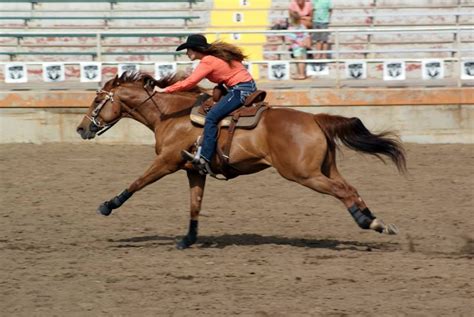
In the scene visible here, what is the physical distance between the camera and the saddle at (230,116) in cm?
846

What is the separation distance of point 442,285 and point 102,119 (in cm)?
372

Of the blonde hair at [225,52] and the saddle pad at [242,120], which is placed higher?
the blonde hair at [225,52]

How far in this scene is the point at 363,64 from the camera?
1485 cm

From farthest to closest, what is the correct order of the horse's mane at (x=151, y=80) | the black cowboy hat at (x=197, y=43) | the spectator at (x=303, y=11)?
1. the spectator at (x=303, y=11)
2. the horse's mane at (x=151, y=80)
3. the black cowboy hat at (x=197, y=43)

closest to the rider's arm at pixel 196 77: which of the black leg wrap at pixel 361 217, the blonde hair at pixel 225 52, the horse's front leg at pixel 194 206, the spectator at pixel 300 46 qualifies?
the blonde hair at pixel 225 52

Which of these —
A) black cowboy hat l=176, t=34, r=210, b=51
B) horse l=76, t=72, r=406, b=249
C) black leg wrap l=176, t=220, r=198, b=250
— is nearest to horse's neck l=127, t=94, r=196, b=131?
horse l=76, t=72, r=406, b=249

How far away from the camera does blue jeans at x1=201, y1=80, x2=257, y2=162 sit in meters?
8.45

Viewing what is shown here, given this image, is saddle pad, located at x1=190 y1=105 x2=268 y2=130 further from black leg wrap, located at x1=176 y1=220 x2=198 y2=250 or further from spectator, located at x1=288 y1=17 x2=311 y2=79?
spectator, located at x1=288 y1=17 x2=311 y2=79

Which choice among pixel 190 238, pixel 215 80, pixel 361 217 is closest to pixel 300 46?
pixel 215 80

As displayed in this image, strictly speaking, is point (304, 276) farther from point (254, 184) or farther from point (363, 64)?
point (363, 64)

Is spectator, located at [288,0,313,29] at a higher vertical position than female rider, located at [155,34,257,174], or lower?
higher

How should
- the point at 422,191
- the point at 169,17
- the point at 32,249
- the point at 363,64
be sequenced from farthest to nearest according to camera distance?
the point at 169,17
the point at 363,64
the point at 422,191
the point at 32,249

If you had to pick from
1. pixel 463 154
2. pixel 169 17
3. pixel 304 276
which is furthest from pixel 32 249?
pixel 169 17

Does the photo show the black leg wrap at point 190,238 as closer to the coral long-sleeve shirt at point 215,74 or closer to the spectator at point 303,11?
the coral long-sleeve shirt at point 215,74
